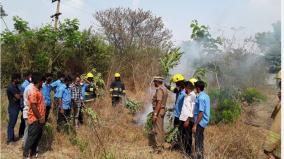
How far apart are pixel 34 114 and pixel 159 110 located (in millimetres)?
2451

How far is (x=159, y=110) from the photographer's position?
679cm

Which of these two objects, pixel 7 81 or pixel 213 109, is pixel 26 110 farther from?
pixel 7 81

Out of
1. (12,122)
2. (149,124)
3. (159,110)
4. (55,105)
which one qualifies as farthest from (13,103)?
(159,110)

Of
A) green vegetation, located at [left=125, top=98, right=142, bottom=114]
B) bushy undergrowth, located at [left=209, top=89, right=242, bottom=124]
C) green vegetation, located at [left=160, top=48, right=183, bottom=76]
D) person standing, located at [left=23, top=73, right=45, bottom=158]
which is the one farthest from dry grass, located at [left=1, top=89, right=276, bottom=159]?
green vegetation, located at [left=160, top=48, right=183, bottom=76]

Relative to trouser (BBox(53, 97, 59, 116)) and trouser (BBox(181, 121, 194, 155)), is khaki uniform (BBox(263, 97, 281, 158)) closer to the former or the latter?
trouser (BBox(181, 121, 194, 155))

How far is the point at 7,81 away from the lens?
14156mm

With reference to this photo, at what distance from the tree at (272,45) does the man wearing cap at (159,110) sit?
852 centimetres

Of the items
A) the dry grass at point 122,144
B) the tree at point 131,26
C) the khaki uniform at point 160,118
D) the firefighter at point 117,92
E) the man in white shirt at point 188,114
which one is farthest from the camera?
the tree at point 131,26

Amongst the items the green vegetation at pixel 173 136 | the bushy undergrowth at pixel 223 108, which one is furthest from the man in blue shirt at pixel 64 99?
the bushy undergrowth at pixel 223 108

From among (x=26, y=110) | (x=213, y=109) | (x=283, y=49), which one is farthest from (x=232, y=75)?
(x=283, y=49)

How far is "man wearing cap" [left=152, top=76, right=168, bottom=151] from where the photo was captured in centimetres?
671

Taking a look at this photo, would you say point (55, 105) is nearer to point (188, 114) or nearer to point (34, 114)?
point (34, 114)

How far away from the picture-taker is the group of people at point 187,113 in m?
5.79

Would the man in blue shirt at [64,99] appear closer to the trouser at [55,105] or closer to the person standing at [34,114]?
the trouser at [55,105]
